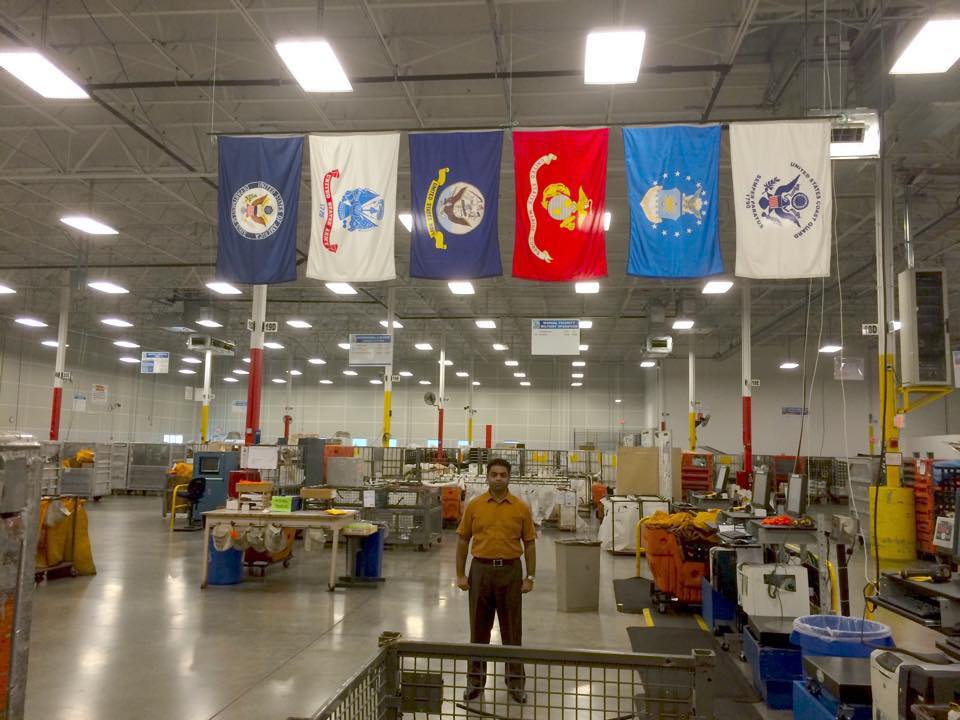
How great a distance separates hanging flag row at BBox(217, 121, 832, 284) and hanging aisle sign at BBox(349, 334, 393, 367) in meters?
12.4

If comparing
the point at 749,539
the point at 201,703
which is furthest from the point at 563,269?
the point at 201,703

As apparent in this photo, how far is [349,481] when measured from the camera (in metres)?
14.3

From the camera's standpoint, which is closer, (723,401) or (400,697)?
(400,697)

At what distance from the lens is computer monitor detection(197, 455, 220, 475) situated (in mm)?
15812

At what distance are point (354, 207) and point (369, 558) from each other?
526 cm

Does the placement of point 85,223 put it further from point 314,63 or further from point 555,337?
point 555,337

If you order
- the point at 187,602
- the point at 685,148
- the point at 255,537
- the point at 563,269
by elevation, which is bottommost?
the point at 187,602

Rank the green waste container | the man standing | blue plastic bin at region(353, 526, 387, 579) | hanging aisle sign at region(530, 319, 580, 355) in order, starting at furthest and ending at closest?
hanging aisle sign at region(530, 319, 580, 355) → blue plastic bin at region(353, 526, 387, 579) → the green waste container → the man standing

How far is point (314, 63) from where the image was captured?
23.7 ft

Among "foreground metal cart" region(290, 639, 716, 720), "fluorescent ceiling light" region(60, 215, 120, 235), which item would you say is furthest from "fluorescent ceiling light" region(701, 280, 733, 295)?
"foreground metal cart" region(290, 639, 716, 720)

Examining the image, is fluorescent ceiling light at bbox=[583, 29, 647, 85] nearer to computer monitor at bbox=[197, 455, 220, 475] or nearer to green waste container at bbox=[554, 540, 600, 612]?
green waste container at bbox=[554, 540, 600, 612]

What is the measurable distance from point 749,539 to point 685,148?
13.8 ft

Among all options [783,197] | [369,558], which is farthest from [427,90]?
[369,558]

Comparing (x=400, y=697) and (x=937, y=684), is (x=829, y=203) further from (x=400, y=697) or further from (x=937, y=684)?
(x=400, y=697)
